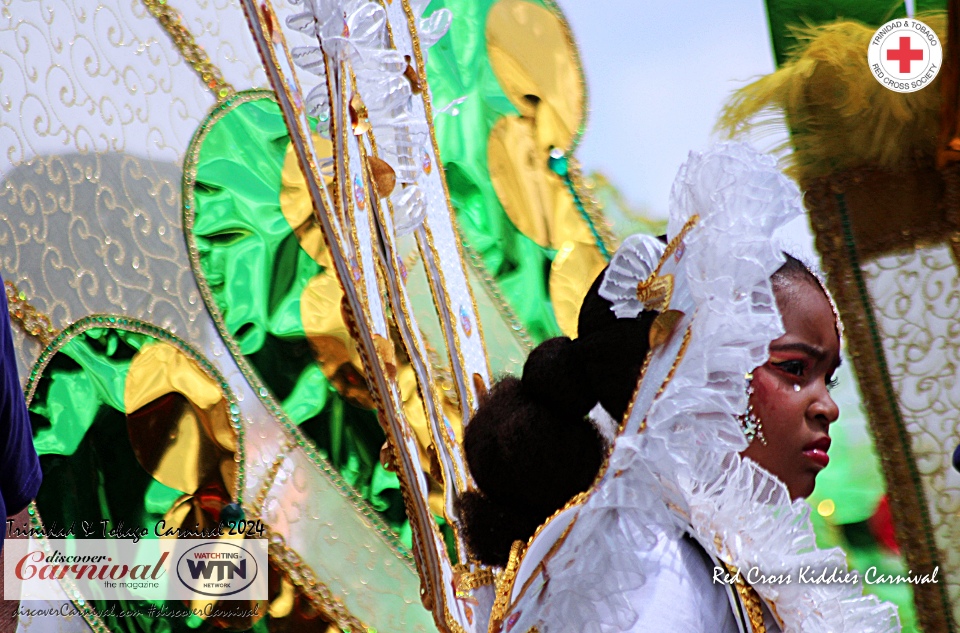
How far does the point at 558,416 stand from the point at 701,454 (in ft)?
0.60

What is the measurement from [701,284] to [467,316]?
49 centimetres

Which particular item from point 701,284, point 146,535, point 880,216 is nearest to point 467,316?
point 701,284

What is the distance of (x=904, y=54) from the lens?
150 cm

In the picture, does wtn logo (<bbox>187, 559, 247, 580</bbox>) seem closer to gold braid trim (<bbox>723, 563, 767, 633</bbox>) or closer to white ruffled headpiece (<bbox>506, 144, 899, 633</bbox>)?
white ruffled headpiece (<bbox>506, 144, 899, 633</bbox>)

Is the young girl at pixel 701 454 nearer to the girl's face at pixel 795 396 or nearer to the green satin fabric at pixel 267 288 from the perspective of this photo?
the girl's face at pixel 795 396

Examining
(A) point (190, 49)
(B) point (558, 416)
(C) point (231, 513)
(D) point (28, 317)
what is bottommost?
(C) point (231, 513)

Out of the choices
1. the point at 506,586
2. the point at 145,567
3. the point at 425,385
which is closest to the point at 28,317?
the point at 145,567

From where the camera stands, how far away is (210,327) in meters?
1.46

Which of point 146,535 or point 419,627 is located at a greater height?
point 146,535

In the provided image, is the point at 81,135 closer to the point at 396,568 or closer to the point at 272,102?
the point at 272,102

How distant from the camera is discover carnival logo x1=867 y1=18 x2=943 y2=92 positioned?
1.48 meters

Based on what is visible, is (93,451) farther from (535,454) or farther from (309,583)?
(535,454)

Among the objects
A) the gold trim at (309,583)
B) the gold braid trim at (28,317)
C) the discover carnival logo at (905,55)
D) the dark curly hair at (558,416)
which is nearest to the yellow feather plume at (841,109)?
the discover carnival logo at (905,55)

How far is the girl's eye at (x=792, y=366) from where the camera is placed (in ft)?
2.71
